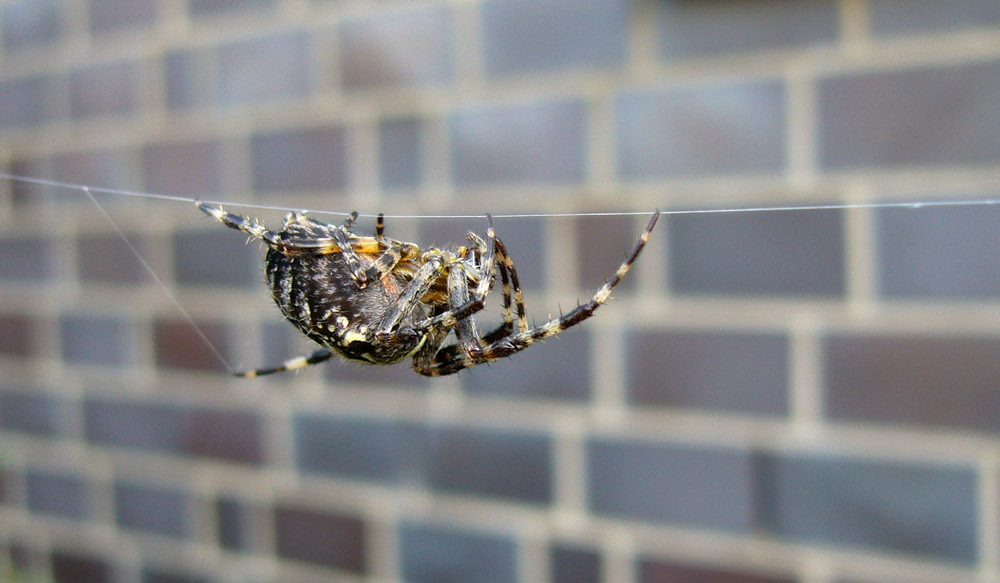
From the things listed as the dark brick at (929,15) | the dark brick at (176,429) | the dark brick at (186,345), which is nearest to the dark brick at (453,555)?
the dark brick at (176,429)

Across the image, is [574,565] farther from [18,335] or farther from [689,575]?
[18,335]

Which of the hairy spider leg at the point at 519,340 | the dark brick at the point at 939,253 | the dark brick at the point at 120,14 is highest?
the dark brick at the point at 120,14

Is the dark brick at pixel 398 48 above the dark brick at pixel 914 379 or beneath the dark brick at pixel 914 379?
above

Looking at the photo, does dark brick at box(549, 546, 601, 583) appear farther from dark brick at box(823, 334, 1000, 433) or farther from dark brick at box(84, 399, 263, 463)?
dark brick at box(84, 399, 263, 463)

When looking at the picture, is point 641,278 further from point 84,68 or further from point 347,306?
point 84,68

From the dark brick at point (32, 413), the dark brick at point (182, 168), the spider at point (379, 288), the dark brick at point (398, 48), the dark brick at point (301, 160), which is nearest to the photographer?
the spider at point (379, 288)

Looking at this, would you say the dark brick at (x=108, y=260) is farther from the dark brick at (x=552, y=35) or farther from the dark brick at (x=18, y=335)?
the dark brick at (x=552, y=35)

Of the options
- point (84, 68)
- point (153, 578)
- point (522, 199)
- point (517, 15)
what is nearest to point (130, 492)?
point (153, 578)
